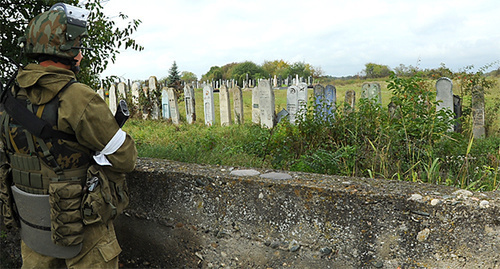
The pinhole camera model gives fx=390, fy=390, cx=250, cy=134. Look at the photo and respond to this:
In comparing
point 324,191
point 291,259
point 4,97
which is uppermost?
point 4,97

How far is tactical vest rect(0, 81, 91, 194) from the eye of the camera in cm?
200

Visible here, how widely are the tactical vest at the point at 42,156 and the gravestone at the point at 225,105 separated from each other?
261 inches

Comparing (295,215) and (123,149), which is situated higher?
(123,149)

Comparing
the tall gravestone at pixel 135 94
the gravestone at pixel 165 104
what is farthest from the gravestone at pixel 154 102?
the tall gravestone at pixel 135 94

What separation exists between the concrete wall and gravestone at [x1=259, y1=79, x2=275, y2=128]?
15.6ft

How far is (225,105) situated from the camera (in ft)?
28.7

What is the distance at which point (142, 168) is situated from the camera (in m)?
3.05

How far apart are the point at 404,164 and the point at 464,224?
1428 millimetres

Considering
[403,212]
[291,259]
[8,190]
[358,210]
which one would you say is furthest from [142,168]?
[403,212]

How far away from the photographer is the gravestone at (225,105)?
8703 mm

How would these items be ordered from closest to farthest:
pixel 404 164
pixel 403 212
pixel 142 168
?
1. pixel 403 212
2. pixel 142 168
3. pixel 404 164

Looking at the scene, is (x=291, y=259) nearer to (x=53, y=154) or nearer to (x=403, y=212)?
(x=403, y=212)

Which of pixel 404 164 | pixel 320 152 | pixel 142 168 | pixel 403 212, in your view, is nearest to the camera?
pixel 403 212

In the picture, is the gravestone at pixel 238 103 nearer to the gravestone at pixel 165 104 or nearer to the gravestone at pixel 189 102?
the gravestone at pixel 189 102
